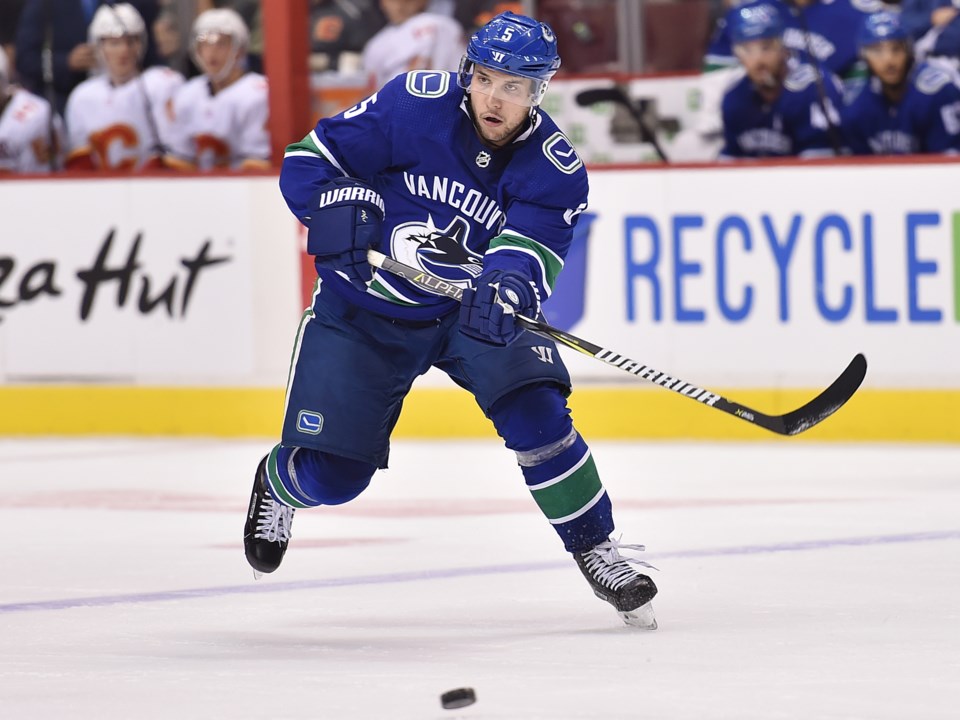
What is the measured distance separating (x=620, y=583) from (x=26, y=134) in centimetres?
486

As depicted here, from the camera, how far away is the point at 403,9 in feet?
25.0

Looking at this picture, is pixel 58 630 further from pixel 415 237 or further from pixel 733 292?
pixel 733 292

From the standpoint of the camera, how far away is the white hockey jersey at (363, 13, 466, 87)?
744 centimetres

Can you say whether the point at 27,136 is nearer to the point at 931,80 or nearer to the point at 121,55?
the point at 121,55

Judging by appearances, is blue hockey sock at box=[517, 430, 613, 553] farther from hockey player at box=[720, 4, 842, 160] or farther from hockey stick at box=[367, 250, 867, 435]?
hockey player at box=[720, 4, 842, 160]

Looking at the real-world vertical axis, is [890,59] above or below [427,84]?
below

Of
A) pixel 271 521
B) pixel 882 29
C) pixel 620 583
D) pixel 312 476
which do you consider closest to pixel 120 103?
pixel 882 29

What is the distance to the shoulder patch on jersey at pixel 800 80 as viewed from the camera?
693 cm

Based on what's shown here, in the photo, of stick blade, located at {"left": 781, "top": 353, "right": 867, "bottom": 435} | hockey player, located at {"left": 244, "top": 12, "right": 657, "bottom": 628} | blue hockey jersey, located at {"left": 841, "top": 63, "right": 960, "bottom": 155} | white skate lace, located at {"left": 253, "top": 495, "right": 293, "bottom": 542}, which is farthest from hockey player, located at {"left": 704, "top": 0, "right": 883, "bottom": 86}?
white skate lace, located at {"left": 253, "top": 495, "right": 293, "bottom": 542}

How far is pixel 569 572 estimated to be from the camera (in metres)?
4.28

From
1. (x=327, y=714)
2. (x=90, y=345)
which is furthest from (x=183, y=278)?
(x=327, y=714)

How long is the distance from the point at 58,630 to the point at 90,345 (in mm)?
3756

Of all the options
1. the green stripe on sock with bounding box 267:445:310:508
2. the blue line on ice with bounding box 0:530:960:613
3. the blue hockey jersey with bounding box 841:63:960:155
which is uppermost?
the blue hockey jersey with bounding box 841:63:960:155

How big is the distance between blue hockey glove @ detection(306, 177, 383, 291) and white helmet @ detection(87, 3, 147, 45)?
4341 mm
